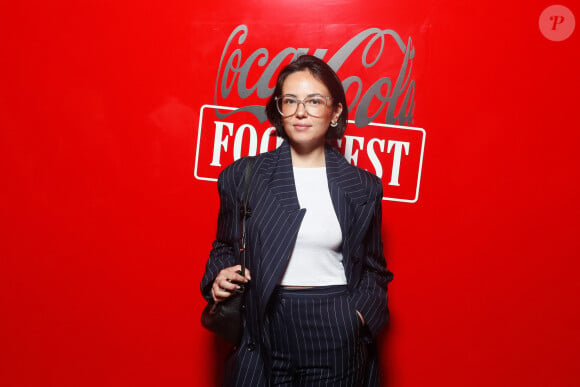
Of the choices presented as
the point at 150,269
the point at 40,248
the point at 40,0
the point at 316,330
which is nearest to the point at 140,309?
the point at 150,269

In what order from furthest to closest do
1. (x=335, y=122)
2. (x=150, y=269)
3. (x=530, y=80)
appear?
(x=150, y=269), (x=530, y=80), (x=335, y=122)

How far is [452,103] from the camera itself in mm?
2182

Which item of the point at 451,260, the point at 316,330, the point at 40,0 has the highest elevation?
the point at 40,0

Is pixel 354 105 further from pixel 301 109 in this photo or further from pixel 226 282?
pixel 226 282

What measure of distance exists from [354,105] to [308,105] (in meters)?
0.51

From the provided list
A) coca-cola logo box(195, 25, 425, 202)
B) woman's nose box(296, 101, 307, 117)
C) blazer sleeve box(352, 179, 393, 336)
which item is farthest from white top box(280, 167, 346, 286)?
coca-cola logo box(195, 25, 425, 202)

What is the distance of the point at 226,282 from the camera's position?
63.2 inches

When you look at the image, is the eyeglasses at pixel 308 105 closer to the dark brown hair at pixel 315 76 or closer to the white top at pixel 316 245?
the dark brown hair at pixel 315 76

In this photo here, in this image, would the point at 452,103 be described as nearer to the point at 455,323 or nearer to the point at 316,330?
the point at 455,323

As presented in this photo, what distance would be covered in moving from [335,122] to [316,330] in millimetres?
704

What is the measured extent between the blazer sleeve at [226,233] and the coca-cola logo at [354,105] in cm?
51

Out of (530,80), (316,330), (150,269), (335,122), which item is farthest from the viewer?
(150,269)

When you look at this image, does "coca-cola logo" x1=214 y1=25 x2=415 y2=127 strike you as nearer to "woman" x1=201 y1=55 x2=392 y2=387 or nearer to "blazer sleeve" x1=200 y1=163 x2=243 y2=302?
"woman" x1=201 y1=55 x2=392 y2=387

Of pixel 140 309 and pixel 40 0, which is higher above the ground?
pixel 40 0
